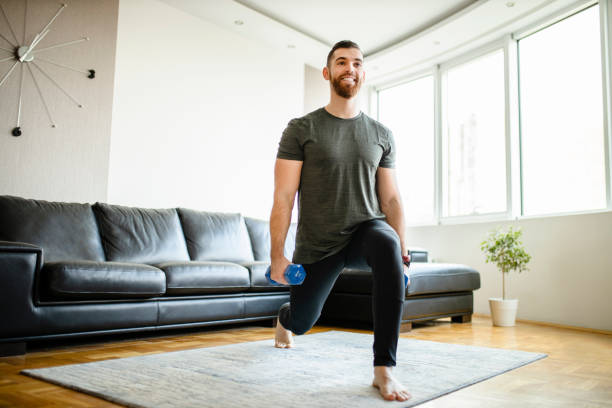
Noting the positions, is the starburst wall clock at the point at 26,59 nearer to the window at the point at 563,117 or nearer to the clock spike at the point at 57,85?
the clock spike at the point at 57,85

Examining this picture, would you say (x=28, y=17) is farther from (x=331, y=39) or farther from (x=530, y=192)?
(x=530, y=192)

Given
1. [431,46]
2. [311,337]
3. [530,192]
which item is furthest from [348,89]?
[431,46]

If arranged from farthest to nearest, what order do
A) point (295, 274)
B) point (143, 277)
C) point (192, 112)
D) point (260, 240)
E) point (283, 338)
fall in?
point (192, 112) → point (260, 240) → point (143, 277) → point (283, 338) → point (295, 274)

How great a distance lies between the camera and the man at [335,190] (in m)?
1.64

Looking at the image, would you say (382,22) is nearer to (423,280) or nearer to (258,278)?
(423,280)

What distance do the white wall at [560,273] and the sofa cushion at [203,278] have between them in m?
2.52

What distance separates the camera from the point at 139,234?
3.30 metres

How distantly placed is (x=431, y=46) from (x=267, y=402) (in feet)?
14.7

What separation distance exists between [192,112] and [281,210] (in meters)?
2.94

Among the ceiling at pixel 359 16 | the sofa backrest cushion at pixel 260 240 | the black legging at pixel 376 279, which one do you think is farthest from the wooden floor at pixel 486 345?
the ceiling at pixel 359 16

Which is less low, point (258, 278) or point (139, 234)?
point (139, 234)

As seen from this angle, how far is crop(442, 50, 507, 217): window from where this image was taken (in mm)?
4797

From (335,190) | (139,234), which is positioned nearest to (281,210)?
(335,190)

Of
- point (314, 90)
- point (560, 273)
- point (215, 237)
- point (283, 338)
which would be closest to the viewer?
point (283, 338)
